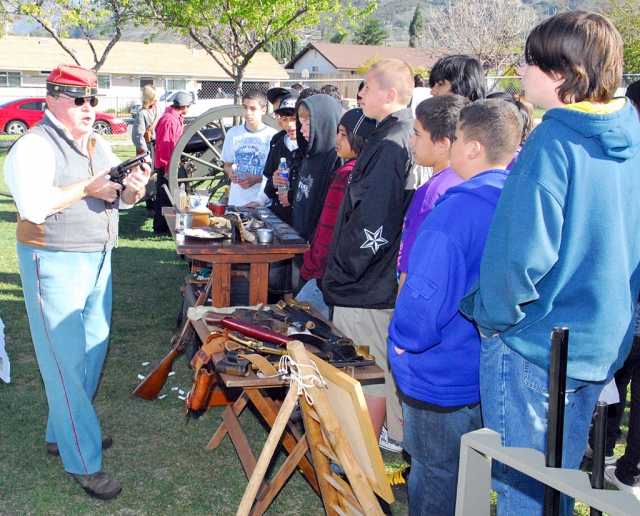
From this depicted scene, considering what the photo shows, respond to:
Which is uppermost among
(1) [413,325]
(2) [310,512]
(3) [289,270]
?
(1) [413,325]

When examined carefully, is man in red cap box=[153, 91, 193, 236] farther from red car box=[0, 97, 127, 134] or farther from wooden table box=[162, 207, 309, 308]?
red car box=[0, 97, 127, 134]

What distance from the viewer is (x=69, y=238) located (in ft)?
9.91

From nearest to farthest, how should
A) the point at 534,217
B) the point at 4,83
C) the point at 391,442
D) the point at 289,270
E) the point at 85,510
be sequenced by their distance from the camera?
the point at 534,217
the point at 85,510
the point at 391,442
the point at 289,270
the point at 4,83

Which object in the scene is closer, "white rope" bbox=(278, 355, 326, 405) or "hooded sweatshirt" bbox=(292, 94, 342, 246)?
"white rope" bbox=(278, 355, 326, 405)

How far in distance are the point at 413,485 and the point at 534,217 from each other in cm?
128

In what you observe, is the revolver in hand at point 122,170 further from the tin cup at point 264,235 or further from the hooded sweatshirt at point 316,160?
the hooded sweatshirt at point 316,160

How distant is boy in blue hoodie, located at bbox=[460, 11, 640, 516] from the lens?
1.76 m

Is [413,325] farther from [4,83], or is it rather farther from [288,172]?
[4,83]

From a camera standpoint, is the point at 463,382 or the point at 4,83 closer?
the point at 463,382

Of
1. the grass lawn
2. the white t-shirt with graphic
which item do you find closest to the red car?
the white t-shirt with graphic

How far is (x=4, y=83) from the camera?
135 ft

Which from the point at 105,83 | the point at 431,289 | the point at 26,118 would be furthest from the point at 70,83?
the point at 105,83

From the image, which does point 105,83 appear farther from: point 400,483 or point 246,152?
point 400,483

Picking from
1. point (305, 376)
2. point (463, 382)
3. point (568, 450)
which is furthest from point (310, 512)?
point (568, 450)
